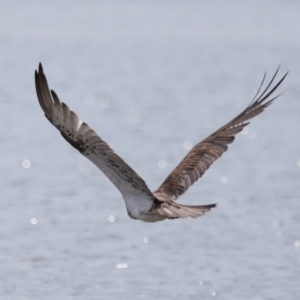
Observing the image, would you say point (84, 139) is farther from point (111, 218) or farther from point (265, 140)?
point (265, 140)

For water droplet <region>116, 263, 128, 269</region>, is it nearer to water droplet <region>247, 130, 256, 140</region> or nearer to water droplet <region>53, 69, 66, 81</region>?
water droplet <region>247, 130, 256, 140</region>

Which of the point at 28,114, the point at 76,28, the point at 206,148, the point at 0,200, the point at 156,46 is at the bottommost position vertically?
the point at 206,148

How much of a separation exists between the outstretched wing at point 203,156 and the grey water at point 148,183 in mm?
1103

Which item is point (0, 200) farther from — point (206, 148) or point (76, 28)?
point (76, 28)

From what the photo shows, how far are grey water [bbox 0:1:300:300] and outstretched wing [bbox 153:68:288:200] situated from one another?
1103 millimetres

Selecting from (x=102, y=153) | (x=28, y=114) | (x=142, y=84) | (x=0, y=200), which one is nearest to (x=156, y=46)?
(x=142, y=84)

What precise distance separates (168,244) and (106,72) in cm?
1907

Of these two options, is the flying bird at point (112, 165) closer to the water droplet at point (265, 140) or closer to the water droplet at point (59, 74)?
the water droplet at point (265, 140)

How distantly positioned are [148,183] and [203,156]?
4.75 meters

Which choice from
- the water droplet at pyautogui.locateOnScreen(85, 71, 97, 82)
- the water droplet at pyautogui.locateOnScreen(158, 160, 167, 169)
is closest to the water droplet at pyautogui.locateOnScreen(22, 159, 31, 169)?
the water droplet at pyautogui.locateOnScreen(158, 160, 167, 169)

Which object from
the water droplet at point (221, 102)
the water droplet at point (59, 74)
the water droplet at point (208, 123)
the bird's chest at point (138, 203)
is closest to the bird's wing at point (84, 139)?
the bird's chest at point (138, 203)

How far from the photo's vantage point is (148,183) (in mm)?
13102

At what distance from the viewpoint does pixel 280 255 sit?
9898 mm

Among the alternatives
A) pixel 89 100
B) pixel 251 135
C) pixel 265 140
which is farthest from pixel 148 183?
pixel 89 100
